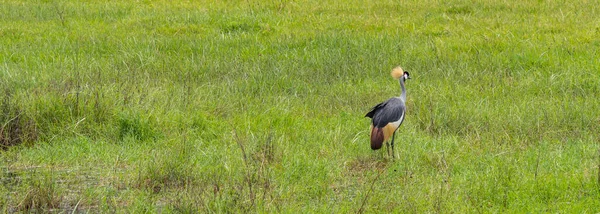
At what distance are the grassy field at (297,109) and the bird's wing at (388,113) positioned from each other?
316mm

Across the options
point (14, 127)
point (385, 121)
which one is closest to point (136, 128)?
point (14, 127)

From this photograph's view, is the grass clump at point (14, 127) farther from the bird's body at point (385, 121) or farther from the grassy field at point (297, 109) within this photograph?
the bird's body at point (385, 121)

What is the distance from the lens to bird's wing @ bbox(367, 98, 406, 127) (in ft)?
22.2

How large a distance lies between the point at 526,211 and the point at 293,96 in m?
3.97

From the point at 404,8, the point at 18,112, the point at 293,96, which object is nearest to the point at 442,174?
the point at 293,96

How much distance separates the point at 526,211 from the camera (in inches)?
222

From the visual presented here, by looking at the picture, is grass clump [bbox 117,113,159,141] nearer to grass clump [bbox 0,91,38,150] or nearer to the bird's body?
grass clump [bbox 0,91,38,150]

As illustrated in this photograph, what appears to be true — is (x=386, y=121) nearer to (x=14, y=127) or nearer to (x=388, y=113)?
(x=388, y=113)

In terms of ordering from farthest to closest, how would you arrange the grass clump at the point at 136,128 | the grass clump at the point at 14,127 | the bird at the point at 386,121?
the grass clump at the point at 136,128, the grass clump at the point at 14,127, the bird at the point at 386,121

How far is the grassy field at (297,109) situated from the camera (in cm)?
598

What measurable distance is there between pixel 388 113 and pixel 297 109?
1.88 meters

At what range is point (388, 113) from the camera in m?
6.86

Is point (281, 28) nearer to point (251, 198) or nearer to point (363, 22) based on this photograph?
point (363, 22)

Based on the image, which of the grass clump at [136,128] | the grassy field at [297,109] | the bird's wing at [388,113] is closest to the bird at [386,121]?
the bird's wing at [388,113]
